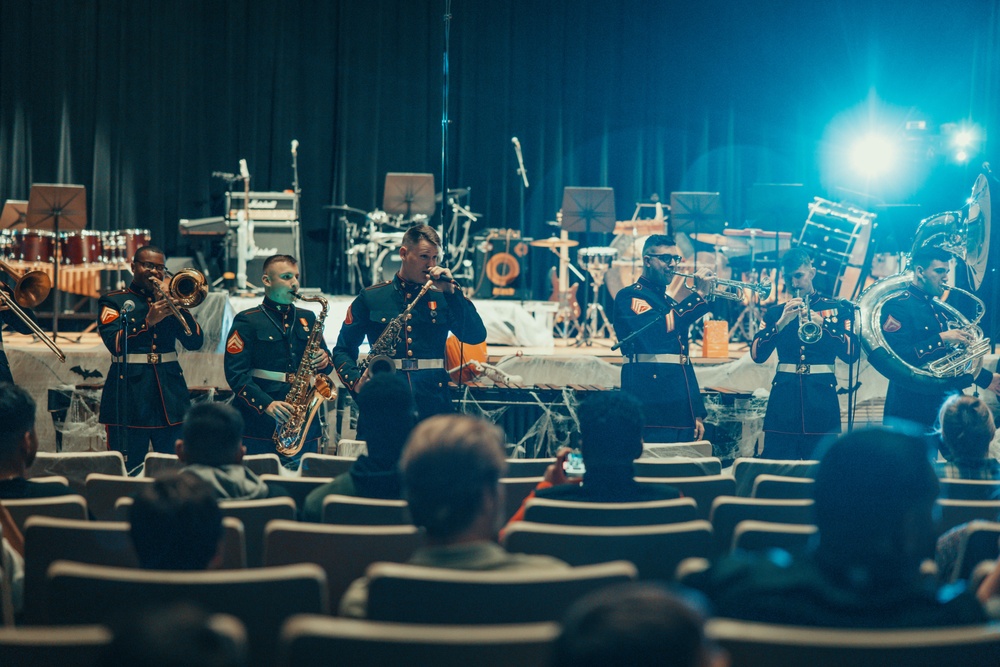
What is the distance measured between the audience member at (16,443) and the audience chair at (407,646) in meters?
1.74

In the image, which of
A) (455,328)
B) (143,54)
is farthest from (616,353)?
(143,54)

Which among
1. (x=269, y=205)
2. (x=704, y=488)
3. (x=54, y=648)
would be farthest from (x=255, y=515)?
(x=269, y=205)

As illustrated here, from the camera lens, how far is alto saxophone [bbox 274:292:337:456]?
524cm

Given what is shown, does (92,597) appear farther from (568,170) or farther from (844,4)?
(844,4)

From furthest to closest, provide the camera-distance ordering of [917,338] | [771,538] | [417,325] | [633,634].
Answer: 1. [917,338]
2. [417,325]
3. [771,538]
4. [633,634]

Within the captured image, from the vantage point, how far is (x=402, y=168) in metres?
13.3

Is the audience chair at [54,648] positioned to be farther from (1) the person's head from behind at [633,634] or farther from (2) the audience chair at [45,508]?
(2) the audience chair at [45,508]

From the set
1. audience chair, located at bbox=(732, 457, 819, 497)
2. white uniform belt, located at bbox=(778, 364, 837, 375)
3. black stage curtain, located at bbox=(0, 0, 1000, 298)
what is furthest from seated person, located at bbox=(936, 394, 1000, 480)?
black stage curtain, located at bbox=(0, 0, 1000, 298)

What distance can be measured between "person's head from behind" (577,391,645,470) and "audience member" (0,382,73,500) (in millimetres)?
1655

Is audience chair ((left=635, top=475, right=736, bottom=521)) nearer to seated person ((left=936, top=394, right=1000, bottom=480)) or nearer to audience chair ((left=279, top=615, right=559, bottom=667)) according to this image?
seated person ((left=936, top=394, right=1000, bottom=480))

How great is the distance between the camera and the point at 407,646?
4.91 ft

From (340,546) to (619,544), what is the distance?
700 millimetres

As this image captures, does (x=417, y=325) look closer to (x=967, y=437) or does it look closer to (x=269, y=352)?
(x=269, y=352)

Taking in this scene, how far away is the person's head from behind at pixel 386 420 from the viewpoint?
10.6ft
